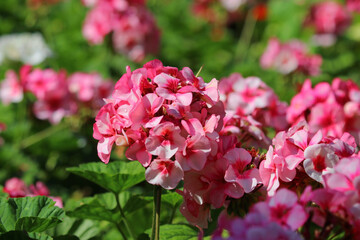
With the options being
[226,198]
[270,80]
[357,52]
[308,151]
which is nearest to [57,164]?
[270,80]

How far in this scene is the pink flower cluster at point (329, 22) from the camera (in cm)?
380

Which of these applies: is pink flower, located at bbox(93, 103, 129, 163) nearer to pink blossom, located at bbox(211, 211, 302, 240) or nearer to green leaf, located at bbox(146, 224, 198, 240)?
green leaf, located at bbox(146, 224, 198, 240)

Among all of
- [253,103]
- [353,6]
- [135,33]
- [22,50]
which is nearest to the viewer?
[253,103]

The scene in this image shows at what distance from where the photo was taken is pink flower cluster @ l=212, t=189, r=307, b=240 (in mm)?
628

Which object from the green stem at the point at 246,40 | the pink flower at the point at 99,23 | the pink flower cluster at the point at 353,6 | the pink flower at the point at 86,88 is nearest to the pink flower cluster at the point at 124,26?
the pink flower at the point at 99,23

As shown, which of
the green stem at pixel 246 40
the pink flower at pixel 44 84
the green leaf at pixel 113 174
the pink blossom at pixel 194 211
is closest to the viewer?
the pink blossom at pixel 194 211

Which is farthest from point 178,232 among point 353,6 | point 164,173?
point 353,6

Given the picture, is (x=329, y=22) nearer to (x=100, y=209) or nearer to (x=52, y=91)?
(x=52, y=91)

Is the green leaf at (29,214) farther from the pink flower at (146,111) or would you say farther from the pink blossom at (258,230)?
the pink blossom at (258,230)

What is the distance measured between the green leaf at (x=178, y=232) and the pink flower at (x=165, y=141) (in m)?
0.21

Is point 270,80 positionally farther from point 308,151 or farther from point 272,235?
point 272,235

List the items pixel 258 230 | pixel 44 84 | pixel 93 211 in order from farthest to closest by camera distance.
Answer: pixel 44 84 → pixel 93 211 → pixel 258 230

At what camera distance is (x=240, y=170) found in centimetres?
95

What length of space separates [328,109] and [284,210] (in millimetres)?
751
